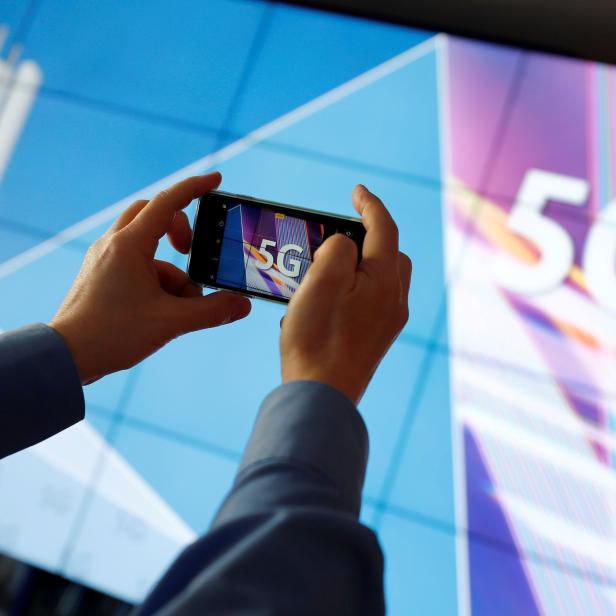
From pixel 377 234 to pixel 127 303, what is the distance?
11.7 inches

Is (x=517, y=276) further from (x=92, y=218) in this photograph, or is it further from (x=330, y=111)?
(x=92, y=218)

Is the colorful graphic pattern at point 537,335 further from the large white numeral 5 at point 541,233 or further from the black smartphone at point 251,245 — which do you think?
the black smartphone at point 251,245

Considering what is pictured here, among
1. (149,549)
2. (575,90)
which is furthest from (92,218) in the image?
(575,90)

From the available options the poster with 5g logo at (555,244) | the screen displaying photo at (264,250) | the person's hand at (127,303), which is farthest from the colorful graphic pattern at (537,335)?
the person's hand at (127,303)

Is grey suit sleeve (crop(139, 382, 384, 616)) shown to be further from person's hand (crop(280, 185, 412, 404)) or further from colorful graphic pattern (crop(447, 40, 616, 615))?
colorful graphic pattern (crop(447, 40, 616, 615))

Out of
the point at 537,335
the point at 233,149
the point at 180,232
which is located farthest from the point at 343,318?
the point at 233,149

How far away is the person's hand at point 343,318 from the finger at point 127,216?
0.33 meters

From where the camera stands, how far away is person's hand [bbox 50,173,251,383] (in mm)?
771

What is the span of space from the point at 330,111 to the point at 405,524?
125 cm

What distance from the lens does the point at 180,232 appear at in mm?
966

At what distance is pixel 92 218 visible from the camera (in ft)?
7.73

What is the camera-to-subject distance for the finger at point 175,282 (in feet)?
2.95

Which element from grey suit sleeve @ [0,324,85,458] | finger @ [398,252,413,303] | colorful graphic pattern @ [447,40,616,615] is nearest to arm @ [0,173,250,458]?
grey suit sleeve @ [0,324,85,458]

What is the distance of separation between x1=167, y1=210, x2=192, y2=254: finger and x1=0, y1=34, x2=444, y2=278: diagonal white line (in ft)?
4.53
